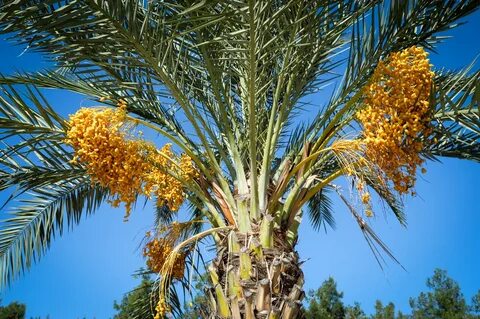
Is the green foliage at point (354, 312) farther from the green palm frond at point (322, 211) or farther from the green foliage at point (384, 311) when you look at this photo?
the green palm frond at point (322, 211)

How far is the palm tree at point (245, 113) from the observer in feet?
12.9

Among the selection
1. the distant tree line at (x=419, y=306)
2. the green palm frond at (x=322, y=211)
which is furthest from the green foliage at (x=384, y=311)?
the green palm frond at (x=322, y=211)

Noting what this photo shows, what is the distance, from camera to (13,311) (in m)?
17.5

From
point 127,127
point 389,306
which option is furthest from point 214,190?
point 389,306

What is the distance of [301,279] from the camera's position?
463 centimetres

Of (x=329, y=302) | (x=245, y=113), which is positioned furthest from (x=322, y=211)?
(x=329, y=302)

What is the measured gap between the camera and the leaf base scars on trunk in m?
4.27

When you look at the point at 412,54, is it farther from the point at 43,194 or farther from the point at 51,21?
the point at 43,194

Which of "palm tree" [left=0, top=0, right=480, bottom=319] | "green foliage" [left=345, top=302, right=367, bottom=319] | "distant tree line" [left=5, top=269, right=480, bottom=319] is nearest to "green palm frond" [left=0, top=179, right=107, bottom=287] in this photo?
"palm tree" [left=0, top=0, right=480, bottom=319]

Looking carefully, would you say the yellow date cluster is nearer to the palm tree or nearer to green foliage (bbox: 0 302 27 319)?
the palm tree

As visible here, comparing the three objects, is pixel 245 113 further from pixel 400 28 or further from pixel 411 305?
pixel 411 305

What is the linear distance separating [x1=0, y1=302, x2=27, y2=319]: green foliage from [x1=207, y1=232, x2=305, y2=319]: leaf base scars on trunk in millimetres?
15282

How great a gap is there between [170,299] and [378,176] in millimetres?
3766

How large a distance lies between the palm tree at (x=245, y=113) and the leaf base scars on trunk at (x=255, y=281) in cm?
1
